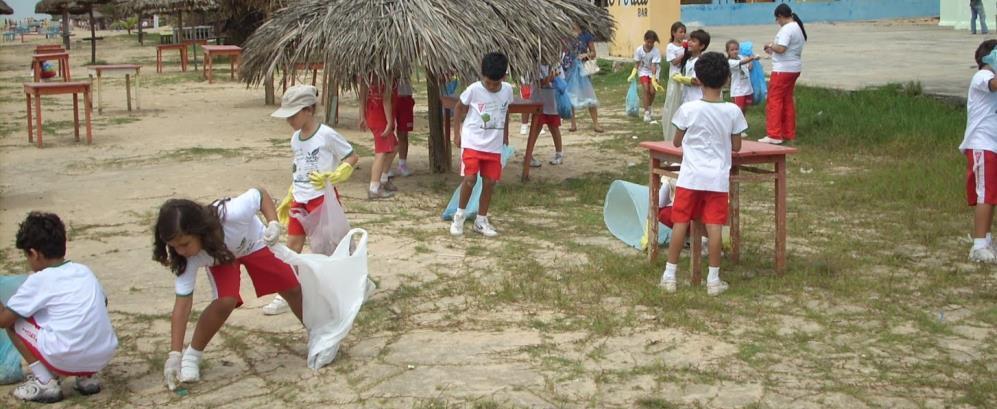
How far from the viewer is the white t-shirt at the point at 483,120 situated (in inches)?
311

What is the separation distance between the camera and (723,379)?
491 cm

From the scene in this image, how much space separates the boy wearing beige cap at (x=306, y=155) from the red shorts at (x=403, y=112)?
12.6 feet

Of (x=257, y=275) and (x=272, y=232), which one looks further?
(x=257, y=275)

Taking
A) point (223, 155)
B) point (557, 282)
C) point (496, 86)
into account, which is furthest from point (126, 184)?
point (557, 282)

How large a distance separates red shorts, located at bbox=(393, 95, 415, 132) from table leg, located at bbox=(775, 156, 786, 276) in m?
4.47

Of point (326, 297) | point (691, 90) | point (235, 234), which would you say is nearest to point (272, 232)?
point (235, 234)

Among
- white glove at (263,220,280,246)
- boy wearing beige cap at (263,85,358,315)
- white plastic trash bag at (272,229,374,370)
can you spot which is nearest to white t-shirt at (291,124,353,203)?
boy wearing beige cap at (263,85,358,315)

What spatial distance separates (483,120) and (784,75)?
513cm

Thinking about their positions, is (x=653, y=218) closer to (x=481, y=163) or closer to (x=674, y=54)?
(x=481, y=163)

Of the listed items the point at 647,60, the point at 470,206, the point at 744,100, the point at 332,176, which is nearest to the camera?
the point at 332,176

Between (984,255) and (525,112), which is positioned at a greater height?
(525,112)

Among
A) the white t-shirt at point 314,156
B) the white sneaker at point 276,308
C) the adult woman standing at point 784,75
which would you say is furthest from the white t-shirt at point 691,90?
the white sneaker at point 276,308

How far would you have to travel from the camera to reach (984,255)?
6922 millimetres

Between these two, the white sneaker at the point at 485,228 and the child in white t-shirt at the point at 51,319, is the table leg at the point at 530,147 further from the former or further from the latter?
the child in white t-shirt at the point at 51,319
